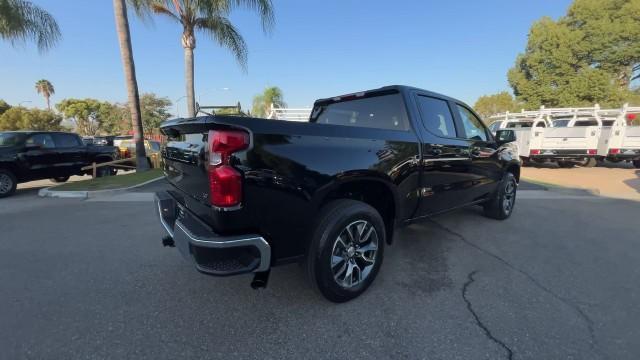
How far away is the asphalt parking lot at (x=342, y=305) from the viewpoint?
214 centimetres

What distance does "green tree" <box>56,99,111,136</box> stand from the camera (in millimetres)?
57094

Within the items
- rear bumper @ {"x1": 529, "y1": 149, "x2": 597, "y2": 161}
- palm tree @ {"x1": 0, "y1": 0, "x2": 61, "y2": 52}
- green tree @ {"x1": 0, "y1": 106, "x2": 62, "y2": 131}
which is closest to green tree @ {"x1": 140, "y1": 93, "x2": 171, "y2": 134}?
green tree @ {"x1": 0, "y1": 106, "x2": 62, "y2": 131}

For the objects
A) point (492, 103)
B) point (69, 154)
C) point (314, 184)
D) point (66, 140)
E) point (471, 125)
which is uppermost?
point (492, 103)

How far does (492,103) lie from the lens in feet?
163

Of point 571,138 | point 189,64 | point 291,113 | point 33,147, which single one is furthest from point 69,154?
point 571,138

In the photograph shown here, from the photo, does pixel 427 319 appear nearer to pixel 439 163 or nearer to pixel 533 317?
pixel 533 317

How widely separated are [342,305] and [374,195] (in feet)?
3.54

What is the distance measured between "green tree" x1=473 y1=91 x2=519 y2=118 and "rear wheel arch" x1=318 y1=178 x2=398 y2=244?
49811 millimetres

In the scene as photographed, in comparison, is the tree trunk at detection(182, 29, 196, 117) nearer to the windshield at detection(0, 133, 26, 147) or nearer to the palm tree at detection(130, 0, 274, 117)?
the palm tree at detection(130, 0, 274, 117)

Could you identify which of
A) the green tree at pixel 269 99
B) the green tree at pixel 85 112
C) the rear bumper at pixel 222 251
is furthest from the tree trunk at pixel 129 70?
the green tree at pixel 85 112

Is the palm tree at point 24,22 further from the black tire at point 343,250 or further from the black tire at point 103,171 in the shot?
the black tire at point 343,250

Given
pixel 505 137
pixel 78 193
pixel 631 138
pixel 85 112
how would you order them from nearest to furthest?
pixel 505 137 < pixel 78 193 < pixel 631 138 < pixel 85 112

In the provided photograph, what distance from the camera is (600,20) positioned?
2673 cm

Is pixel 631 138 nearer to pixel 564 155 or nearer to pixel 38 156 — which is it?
pixel 564 155
